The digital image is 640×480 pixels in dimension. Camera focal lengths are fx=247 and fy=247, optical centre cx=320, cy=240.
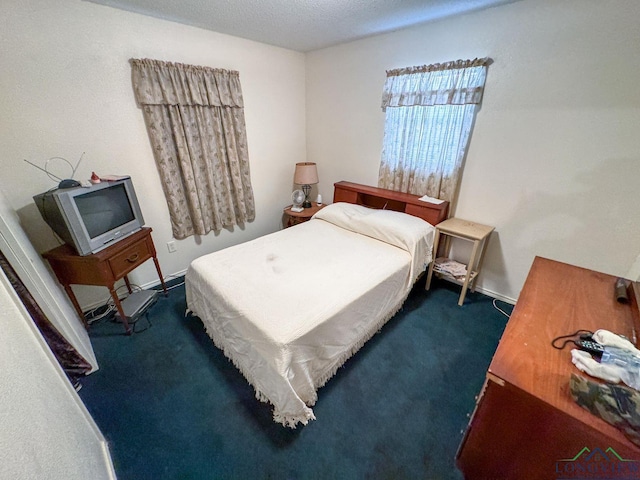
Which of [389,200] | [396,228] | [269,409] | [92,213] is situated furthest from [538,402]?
[92,213]

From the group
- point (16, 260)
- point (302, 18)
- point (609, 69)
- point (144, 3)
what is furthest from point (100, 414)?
point (609, 69)

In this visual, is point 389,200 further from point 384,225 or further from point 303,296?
point 303,296

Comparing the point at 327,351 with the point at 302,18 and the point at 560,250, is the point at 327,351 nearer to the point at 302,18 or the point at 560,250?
the point at 560,250

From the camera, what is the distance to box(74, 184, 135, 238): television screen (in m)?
1.71

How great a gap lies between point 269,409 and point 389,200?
2.21 meters

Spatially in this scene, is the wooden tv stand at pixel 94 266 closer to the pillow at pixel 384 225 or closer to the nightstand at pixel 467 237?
the pillow at pixel 384 225

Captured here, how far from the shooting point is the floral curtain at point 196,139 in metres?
2.11

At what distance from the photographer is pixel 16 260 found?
134 cm

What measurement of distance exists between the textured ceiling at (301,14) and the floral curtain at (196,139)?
1.14 feet

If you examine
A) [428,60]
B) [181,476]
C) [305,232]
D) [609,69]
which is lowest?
[181,476]

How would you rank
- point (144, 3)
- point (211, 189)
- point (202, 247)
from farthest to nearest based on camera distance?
point (202, 247) → point (211, 189) → point (144, 3)

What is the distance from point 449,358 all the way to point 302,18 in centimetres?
285

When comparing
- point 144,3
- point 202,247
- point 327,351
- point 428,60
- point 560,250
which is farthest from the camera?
point 202,247

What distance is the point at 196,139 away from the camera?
2.40 metres
